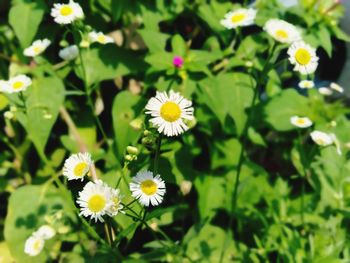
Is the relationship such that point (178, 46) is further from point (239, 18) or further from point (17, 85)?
point (17, 85)

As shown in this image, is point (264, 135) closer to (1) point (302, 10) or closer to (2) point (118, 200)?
(1) point (302, 10)

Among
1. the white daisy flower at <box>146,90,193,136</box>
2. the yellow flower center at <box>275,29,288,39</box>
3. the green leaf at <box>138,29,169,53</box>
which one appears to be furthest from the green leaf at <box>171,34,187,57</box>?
the white daisy flower at <box>146,90,193,136</box>

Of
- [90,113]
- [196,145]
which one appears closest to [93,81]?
→ [90,113]

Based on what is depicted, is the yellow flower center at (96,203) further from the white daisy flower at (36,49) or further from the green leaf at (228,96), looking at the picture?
the white daisy flower at (36,49)

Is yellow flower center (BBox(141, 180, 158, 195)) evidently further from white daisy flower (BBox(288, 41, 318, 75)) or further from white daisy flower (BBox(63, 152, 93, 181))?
white daisy flower (BBox(288, 41, 318, 75))

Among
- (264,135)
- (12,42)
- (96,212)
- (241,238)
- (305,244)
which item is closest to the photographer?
(96,212)

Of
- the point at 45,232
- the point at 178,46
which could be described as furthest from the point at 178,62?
the point at 45,232
